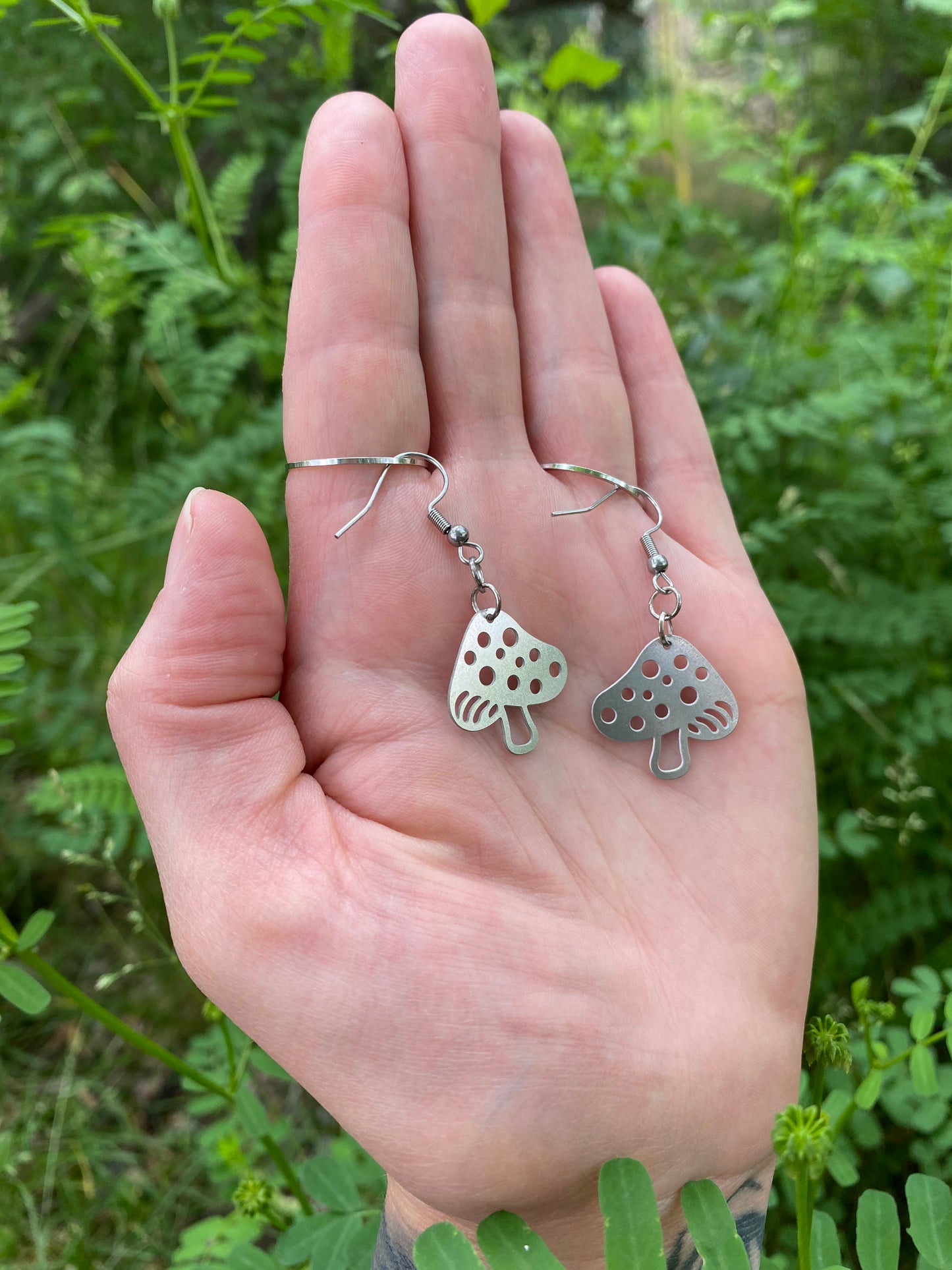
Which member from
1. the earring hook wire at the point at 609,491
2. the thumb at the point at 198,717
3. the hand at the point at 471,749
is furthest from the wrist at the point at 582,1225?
the earring hook wire at the point at 609,491

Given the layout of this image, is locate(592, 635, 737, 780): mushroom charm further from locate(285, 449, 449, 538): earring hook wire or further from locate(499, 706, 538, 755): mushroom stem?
locate(285, 449, 449, 538): earring hook wire

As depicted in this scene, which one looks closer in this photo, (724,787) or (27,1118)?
(724,787)

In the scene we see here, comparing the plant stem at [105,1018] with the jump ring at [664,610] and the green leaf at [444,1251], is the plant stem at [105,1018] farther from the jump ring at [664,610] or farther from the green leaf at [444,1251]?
the jump ring at [664,610]

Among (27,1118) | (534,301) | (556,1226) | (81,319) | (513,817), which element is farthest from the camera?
(81,319)

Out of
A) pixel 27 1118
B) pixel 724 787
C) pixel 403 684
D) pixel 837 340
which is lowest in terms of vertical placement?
pixel 27 1118

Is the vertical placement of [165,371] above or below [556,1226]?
above

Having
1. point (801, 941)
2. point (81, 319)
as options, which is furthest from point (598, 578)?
point (81, 319)

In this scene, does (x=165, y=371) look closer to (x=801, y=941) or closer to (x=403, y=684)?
(x=403, y=684)
